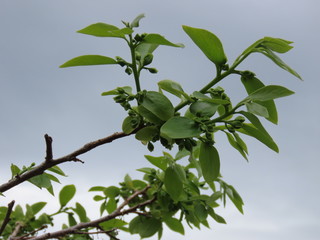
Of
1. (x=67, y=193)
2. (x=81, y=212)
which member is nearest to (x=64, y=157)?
(x=67, y=193)

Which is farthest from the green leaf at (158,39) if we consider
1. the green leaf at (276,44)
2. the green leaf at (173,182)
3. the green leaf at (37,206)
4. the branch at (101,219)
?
the green leaf at (37,206)

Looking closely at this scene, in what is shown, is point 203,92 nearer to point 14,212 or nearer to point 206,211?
point 206,211

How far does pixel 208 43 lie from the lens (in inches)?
48.4

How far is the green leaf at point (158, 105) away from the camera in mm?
1228

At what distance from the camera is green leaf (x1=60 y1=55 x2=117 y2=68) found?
1306mm

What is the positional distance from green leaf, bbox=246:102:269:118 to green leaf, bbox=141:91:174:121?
25 centimetres

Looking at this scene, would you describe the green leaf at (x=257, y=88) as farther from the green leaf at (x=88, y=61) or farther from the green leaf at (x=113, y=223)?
the green leaf at (x=113, y=223)

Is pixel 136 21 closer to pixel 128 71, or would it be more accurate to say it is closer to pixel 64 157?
pixel 128 71

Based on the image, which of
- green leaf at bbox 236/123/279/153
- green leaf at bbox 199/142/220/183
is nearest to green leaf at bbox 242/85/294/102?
green leaf at bbox 236/123/279/153

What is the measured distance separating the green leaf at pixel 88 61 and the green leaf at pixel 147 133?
0.25 m

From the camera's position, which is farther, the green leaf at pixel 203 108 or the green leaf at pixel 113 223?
the green leaf at pixel 113 223

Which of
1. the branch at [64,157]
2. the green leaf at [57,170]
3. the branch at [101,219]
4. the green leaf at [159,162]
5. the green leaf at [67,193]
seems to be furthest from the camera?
the green leaf at [67,193]

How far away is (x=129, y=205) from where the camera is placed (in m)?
2.42

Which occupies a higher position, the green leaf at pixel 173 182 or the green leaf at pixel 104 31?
the green leaf at pixel 104 31
